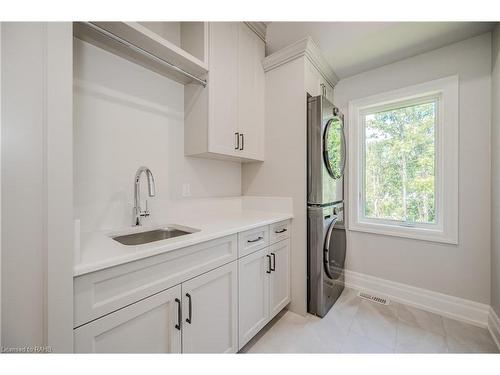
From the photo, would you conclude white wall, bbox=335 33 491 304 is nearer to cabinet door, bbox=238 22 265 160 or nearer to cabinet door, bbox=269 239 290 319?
cabinet door, bbox=269 239 290 319

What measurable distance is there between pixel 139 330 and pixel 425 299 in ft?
7.87

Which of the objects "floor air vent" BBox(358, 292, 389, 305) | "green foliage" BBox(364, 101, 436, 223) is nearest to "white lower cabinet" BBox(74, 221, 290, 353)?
"floor air vent" BBox(358, 292, 389, 305)

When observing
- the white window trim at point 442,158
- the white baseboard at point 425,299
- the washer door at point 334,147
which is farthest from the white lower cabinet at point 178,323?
the white window trim at point 442,158

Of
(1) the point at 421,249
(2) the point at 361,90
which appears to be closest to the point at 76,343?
(1) the point at 421,249

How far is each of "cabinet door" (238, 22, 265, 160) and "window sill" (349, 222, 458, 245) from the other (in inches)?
54.5

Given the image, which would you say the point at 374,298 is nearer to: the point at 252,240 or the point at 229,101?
the point at 252,240

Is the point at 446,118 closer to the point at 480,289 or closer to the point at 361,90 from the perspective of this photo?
the point at 361,90

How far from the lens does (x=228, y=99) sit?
1701mm

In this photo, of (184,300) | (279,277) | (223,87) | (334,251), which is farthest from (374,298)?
(223,87)

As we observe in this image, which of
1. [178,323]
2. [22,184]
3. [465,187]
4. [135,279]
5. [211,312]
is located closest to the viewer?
[22,184]

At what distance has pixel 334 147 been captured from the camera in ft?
6.42

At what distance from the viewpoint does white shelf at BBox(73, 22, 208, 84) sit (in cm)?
113

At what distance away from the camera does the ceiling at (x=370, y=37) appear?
5.31 ft
